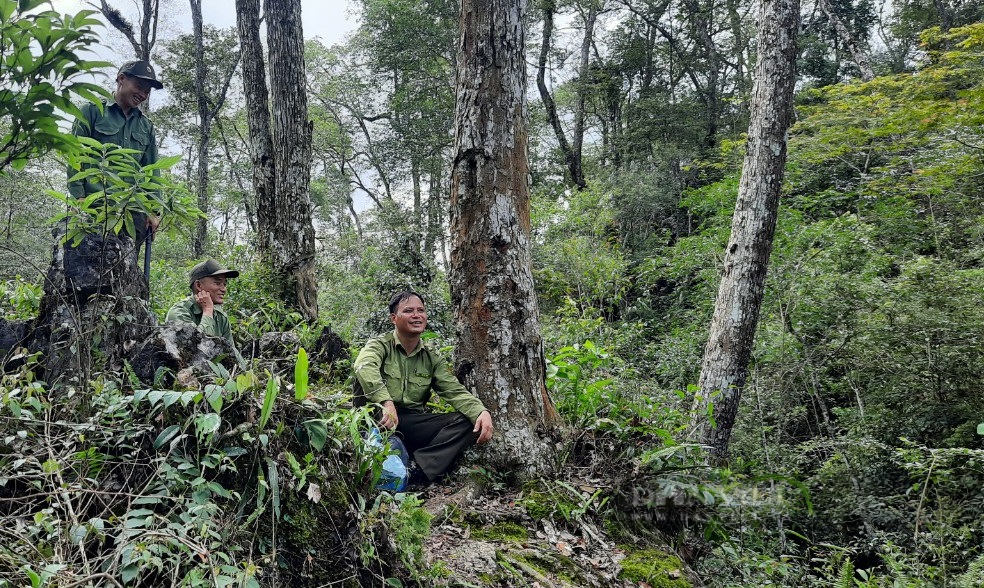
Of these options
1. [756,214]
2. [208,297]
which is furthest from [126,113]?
[756,214]

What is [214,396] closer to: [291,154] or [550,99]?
[291,154]

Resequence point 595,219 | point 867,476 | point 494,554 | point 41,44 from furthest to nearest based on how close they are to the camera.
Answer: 1. point 595,219
2. point 867,476
3. point 494,554
4. point 41,44

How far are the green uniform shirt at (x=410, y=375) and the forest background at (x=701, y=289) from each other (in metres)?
0.40

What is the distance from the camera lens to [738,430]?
7355 mm

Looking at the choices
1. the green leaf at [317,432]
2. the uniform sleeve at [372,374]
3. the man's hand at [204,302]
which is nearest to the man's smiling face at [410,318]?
the uniform sleeve at [372,374]

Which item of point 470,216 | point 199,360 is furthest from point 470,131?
point 199,360

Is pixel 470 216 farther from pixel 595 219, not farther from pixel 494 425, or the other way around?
pixel 595 219

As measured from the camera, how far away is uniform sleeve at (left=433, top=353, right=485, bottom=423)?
13.1 ft

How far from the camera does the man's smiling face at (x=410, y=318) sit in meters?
4.27

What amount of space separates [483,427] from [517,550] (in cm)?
86

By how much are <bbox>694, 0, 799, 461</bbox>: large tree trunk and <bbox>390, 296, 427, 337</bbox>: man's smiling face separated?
11.9 feet

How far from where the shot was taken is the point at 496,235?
4188 mm

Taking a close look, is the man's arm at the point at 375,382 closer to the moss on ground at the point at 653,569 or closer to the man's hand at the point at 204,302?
the man's hand at the point at 204,302

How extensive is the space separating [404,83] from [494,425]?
56.7 ft
